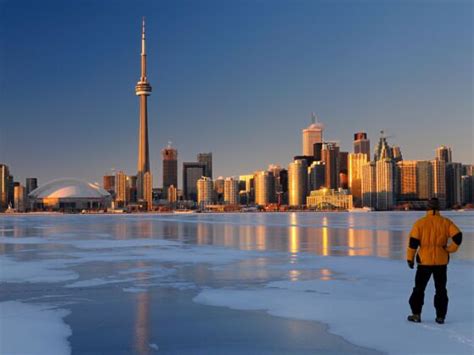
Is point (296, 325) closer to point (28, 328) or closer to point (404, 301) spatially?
point (404, 301)

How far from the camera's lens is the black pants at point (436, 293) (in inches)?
380

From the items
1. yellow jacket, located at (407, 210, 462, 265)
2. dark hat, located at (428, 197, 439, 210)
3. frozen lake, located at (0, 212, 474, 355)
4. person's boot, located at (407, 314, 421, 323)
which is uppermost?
dark hat, located at (428, 197, 439, 210)

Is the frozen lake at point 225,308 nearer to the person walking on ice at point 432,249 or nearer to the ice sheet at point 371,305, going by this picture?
the ice sheet at point 371,305

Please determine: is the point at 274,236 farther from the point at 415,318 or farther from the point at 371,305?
the point at 415,318

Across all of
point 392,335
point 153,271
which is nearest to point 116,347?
point 392,335

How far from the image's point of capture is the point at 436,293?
987cm

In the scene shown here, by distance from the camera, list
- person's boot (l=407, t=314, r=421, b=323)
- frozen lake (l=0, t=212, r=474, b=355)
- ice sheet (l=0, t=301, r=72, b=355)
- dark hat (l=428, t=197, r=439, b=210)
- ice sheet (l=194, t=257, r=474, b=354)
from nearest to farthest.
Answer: ice sheet (l=0, t=301, r=72, b=355), frozen lake (l=0, t=212, r=474, b=355), ice sheet (l=194, t=257, r=474, b=354), person's boot (l=407, t=314, r=421, b=323), dark hat (l=428, t=197, r=439, b=210)

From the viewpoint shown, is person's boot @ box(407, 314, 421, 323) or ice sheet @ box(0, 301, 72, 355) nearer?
ice sheet @ box(0, 301, 72, 355)

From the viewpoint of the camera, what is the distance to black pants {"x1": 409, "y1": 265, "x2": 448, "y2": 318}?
9.66 metres

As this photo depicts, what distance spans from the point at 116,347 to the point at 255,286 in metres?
5.98

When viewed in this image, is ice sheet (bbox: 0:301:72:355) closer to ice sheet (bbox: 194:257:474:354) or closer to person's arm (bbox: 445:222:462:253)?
ice sheet (bbox: 194:257:474:354)

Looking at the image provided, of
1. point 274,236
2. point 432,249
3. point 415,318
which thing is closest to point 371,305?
point 415,318

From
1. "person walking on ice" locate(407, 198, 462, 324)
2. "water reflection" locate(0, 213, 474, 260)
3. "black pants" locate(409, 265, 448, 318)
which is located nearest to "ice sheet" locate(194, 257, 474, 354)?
"black pants" locate(409, 265, 448, 318)

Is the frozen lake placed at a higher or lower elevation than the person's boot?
lower
